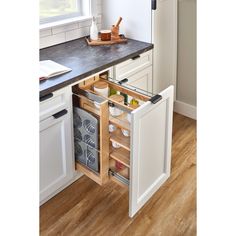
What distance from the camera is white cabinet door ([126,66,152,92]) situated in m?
2.70

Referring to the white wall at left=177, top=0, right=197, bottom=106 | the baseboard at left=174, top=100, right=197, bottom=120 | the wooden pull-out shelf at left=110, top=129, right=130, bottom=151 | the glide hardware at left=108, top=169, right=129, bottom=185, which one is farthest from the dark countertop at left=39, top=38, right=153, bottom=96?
the baseboard at left=174, top=100, right=197, bottom=120

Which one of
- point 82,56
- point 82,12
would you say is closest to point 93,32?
point 82,12

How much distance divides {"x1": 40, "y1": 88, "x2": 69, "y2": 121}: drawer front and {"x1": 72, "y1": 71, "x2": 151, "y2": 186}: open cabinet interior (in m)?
0.11

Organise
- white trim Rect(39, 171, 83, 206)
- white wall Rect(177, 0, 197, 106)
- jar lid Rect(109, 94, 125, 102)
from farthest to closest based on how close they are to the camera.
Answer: white wall Rect(177, 0, 197, 106)
white trim Rect(39, 171, 83, 206)
jar lid Rect(109, 94, 125, 102)

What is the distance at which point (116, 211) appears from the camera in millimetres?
2227

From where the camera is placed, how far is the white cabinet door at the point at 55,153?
2.06m

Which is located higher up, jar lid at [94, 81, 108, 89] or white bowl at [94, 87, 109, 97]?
jar lid at [94, 81, 108, 89]

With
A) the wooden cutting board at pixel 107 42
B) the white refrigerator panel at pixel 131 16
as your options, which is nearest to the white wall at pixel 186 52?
the white refrigerator panel at pixel 131 16

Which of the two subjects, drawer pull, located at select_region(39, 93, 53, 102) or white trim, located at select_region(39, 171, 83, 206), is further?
white trim, located at select_region(39, 171, 83, 206)

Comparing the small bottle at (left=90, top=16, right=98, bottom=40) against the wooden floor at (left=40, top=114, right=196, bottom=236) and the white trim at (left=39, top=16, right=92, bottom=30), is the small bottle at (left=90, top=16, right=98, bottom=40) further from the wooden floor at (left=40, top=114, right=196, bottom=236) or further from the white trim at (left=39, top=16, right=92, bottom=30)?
the wooden floor at (left=40, top=114, right=196, bottom=236)

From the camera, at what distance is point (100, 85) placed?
226 cm

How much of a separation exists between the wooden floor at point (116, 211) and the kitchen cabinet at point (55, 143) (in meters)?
0.12

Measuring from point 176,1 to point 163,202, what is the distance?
5.36 ft

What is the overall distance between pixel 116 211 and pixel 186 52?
1.57 m
